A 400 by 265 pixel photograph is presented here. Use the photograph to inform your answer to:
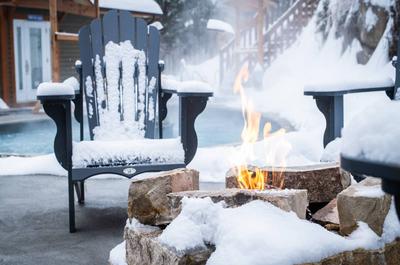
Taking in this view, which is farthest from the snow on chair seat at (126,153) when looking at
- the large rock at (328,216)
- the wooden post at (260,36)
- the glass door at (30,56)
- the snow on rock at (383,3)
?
the wooden post at (260,36)

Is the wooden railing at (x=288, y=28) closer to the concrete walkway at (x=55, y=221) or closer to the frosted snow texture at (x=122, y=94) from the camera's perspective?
the concrete walkway at (x=55, y=221)

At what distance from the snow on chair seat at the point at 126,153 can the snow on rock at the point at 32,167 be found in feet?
5.28

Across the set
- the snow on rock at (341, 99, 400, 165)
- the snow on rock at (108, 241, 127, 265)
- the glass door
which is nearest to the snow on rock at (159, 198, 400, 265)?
the snow on rock at (108, 241, 127, 265)

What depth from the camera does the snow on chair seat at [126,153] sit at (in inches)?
108

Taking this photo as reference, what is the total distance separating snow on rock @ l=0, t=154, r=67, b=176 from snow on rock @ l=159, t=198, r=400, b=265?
291 centimetres

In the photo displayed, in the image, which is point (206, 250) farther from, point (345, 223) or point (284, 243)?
point (345, 223)

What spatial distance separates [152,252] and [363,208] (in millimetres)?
654

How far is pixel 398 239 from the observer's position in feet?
5.27

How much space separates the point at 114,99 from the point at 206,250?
2.13 m

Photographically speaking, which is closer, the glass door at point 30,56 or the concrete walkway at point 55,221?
the concrete walkway at point 55,221

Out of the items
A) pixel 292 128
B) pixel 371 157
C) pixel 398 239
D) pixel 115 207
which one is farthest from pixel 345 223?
pixel 292 128

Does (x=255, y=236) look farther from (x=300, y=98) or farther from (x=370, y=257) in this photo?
(x=300, y=98)

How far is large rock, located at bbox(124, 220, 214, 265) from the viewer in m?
1.48

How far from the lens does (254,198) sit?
67.2 inches
